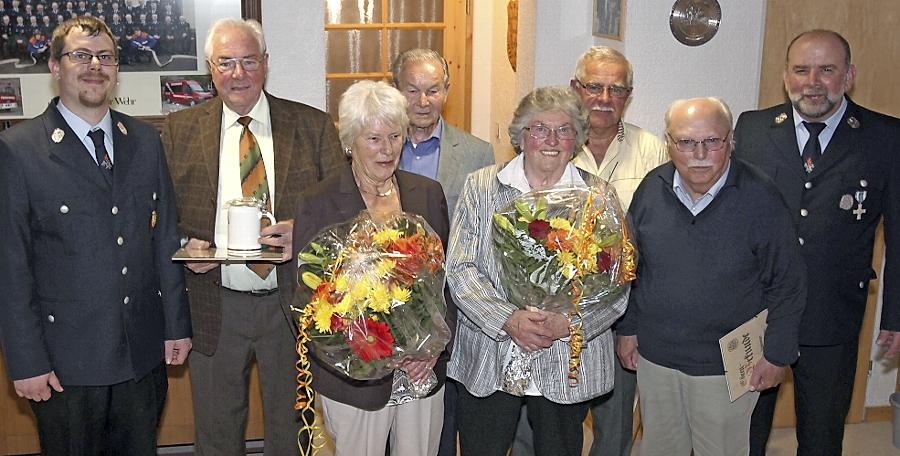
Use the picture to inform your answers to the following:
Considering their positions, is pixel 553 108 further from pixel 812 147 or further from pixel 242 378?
pixel 242 378

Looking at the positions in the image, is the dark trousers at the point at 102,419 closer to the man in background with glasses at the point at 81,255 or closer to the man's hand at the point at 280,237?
the man in background with glasses at the point at 81,255

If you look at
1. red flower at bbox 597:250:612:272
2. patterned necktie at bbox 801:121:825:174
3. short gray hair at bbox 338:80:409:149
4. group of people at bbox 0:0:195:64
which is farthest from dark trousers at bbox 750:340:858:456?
group of people at bbox 0:0:195:64

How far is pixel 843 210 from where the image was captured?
298 centimetres

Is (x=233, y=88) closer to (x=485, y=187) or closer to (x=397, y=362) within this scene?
(x=485, y=187)

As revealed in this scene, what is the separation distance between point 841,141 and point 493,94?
3.00 metres

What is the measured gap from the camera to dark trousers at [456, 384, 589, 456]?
108 inches

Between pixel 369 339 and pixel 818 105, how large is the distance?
5.80ft

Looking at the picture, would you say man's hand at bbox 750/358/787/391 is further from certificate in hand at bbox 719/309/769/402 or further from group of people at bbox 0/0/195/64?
group of people at bbox 0/0/195/64

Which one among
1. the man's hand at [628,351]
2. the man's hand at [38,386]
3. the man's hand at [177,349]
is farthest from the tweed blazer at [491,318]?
the man's hand at [38,386]

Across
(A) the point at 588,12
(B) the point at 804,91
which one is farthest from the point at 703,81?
(B) the point at 804,91

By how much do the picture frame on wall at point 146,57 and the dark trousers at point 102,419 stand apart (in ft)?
4.10

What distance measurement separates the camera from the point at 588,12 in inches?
155

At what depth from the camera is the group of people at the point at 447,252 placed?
102 inches

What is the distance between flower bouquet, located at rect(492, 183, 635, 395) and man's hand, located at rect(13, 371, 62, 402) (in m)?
1.35
